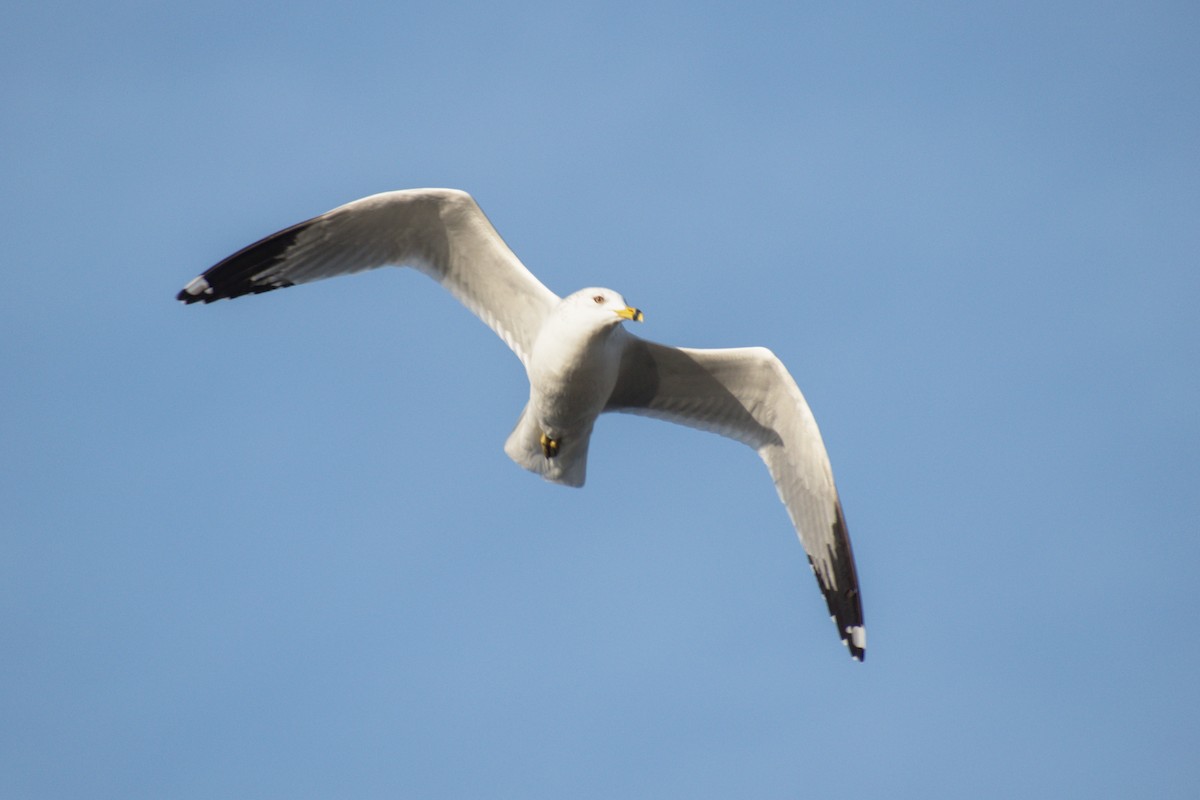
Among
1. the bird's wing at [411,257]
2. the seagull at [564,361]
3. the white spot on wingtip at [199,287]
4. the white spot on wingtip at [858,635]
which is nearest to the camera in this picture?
the seagull at [564,361]

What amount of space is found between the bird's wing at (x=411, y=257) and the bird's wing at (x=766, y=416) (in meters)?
0.94

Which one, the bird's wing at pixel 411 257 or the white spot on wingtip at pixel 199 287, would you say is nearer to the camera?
the bird's wing at pixel 411 257

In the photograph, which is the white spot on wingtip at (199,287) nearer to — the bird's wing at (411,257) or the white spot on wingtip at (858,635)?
the bird's wing at (411,257)

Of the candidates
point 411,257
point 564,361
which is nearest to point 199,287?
point 411,257

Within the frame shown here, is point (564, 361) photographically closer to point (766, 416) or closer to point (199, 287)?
point (766, 416)

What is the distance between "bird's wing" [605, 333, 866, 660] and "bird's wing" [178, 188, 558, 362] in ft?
3.07

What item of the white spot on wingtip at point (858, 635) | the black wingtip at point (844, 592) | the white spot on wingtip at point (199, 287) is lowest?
the white spot on wingtip at point (858, 635)

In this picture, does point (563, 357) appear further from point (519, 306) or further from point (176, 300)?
point (176, 300)

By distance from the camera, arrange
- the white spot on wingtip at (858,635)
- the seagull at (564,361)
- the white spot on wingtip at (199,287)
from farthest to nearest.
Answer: the white spot on wingtip at (858,635) → the white spot on wingtip at (199,287) → the seagull at (564,361)

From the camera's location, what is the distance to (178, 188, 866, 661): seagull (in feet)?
38.2

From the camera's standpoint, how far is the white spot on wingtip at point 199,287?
1231 centimetres

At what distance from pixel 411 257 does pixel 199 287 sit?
1674mm

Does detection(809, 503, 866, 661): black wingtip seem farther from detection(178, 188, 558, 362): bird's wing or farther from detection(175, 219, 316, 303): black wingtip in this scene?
detection(175, 219, 316, 303): black wingtip

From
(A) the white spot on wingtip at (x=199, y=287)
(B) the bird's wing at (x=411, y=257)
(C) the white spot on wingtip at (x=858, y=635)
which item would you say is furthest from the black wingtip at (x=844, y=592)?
(A) the white spot on wingtip at (x=199, y=287)
